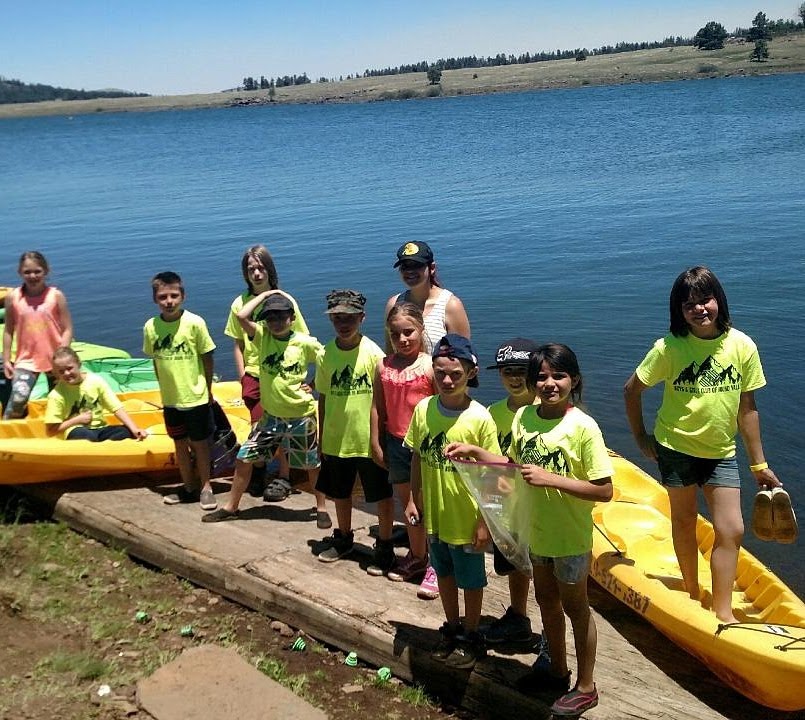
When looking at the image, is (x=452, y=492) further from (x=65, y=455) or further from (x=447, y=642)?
(x=65, y=455)

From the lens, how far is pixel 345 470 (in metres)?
5.85

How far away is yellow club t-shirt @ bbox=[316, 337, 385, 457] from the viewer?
5.70 m

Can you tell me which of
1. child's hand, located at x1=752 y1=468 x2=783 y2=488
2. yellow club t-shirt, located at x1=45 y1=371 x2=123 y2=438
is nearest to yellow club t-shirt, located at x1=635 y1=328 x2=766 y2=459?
child's hand, located at x1=752 y1=468 x2=783 y2=488

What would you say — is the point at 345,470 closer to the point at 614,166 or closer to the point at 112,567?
the point at 112,567

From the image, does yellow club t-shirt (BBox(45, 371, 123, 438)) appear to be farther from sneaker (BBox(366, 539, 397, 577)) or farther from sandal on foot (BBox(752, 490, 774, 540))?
sandal on foot (BBox(752, 490, 774, 540))

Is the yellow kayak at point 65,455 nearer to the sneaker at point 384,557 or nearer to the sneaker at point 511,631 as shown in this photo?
the sneaker at point 384,557

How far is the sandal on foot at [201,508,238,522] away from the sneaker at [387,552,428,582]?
1.62 metres

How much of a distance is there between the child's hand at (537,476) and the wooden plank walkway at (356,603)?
46.8 inches

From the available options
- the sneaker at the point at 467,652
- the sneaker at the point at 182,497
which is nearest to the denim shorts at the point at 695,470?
the sneaker at the point at 467,652

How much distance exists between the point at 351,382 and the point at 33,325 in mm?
3580

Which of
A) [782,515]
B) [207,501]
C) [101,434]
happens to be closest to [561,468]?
[782,515]

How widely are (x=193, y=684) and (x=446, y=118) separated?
224 ft

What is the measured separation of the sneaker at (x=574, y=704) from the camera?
4.25 meters

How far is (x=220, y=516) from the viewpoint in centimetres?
682
